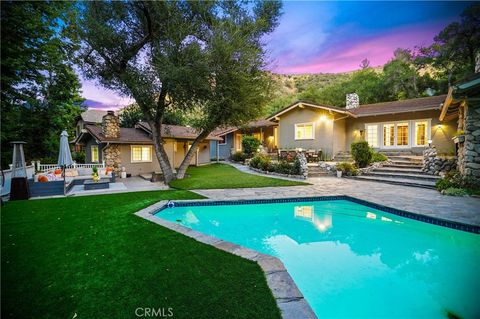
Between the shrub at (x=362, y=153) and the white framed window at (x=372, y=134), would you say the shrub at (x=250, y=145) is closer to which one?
the white framed window at (x=372, y=134)

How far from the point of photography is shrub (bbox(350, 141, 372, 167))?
46.4 feet

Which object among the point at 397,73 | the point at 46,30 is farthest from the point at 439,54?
the point at 46,30

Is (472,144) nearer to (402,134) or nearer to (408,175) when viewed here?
(408,175)

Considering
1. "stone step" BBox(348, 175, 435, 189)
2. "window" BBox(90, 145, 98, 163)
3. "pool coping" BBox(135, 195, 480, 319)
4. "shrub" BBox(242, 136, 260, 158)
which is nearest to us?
"pool coping" BBox(135, 195, 480, 319)

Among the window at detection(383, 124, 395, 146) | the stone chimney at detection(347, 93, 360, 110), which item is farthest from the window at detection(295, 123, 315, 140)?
the window at detection(383, 124, 395, 146)

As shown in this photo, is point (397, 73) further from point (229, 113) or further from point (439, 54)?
point (229, 113)

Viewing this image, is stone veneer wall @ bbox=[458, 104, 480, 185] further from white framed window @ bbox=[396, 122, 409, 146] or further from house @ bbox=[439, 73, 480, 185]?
white framed window @ bbox=[396, 122, 409, 146]

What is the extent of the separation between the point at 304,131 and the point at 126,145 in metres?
14.0

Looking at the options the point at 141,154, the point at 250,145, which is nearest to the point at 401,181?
the point at 250,145

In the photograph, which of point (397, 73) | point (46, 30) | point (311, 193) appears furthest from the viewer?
point (397, 73)

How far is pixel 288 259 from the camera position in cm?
502

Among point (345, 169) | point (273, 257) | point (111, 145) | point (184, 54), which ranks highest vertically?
point (184, 54)

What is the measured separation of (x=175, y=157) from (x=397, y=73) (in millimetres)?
27693

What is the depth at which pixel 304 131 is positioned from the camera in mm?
19219
